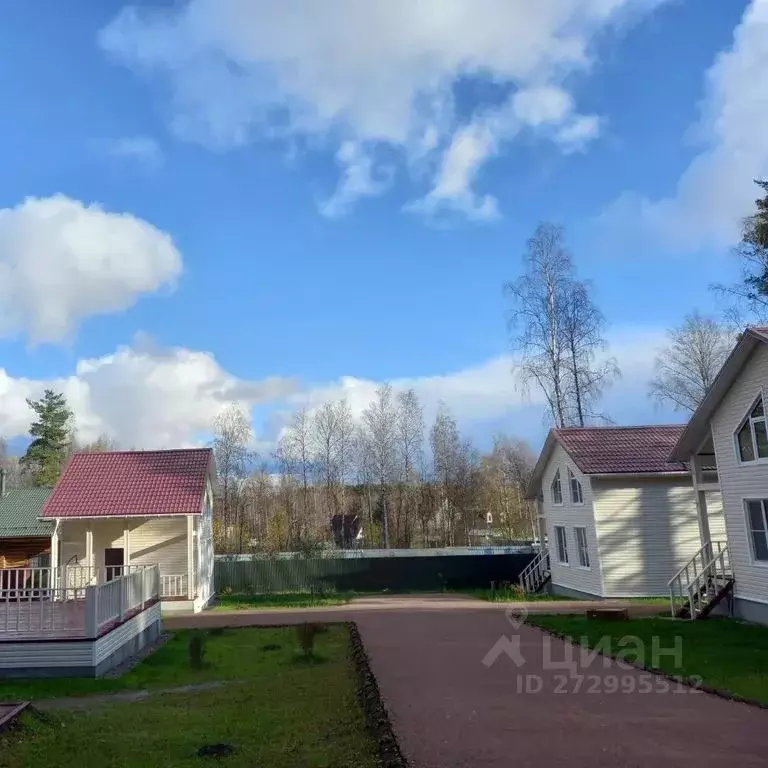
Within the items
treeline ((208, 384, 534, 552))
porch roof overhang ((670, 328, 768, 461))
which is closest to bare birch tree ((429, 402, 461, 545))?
treeline ((208, 384, 534, 552))

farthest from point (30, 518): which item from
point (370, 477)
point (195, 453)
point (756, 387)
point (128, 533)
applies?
point (756, 387)

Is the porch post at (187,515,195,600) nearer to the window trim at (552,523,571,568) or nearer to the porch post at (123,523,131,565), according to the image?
the porch post at (123,523,131,565)

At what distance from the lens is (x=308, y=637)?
12.7 m

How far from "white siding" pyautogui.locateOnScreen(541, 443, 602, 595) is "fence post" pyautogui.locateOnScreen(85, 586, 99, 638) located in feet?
43.7

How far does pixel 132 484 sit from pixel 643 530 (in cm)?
Answer: 1578

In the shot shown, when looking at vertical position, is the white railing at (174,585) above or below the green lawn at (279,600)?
above

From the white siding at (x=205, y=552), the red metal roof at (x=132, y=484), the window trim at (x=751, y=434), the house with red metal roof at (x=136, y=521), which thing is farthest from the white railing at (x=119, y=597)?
the window trim at (x=751, y=434)

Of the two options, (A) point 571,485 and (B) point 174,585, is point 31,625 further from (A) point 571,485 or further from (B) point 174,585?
(A) point 571,485

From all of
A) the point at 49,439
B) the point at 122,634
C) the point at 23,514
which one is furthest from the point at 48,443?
the point at 122,634

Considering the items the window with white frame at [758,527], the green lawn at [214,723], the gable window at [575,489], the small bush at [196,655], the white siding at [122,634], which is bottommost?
the small bush at [196,655]

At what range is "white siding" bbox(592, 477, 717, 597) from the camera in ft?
61.6

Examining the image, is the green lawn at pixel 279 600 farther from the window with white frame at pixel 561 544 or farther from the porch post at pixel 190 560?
the window with white frame at pixel 561 544

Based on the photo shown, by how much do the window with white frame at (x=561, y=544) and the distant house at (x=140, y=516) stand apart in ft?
38.1

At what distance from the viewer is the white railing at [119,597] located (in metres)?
10.5
